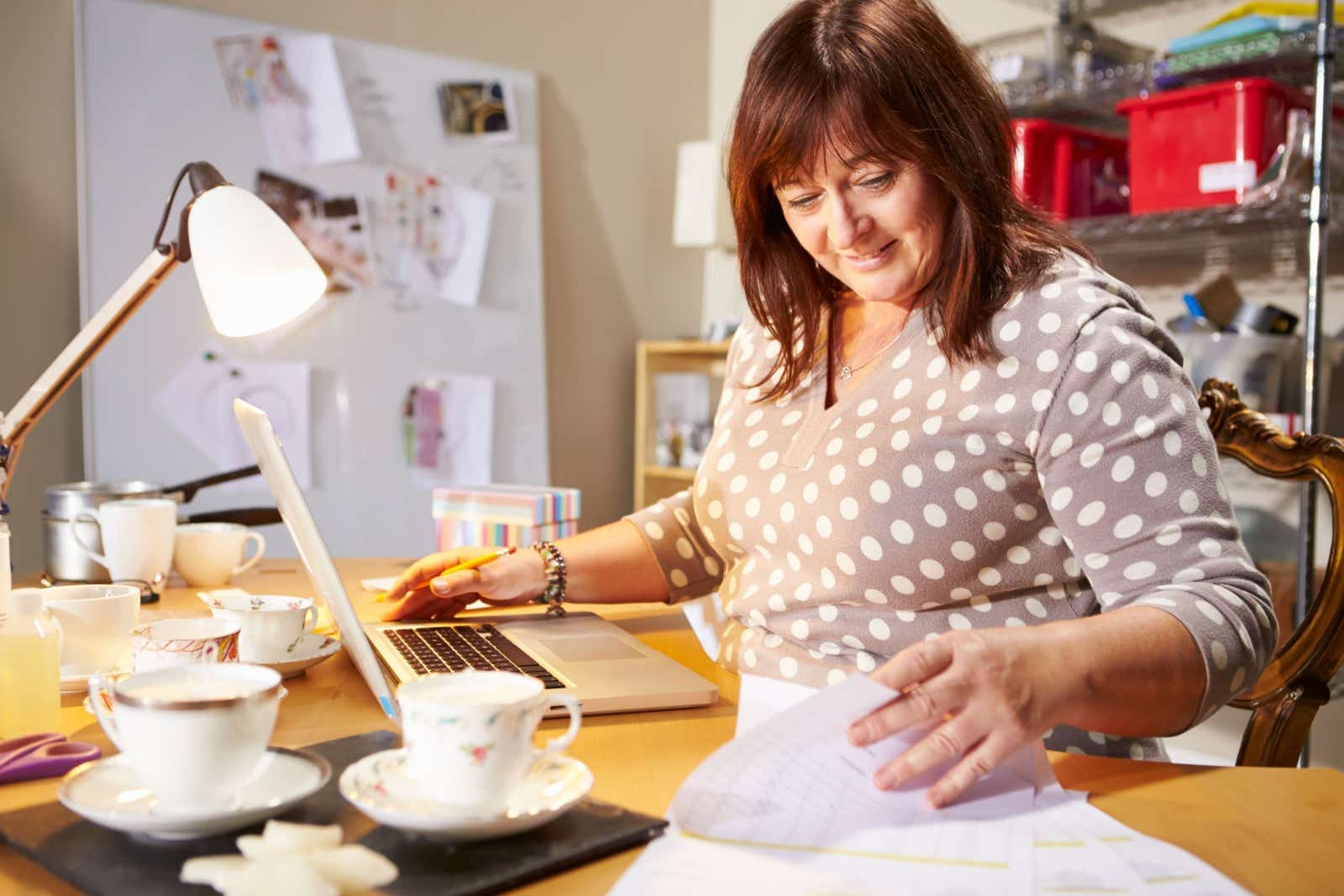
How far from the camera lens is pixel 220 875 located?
1.70 ft

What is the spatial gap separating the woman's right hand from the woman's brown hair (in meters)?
0.47

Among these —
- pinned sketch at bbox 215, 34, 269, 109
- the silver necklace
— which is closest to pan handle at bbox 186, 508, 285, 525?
the silver necklace

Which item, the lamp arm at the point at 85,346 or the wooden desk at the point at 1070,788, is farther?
the lamp arm at the point at 85,346

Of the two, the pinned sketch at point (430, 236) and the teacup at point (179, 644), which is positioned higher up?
the pinned sketch at point (430, 236)

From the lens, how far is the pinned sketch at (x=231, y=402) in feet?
7.90

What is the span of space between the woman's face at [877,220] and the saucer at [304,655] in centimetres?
57

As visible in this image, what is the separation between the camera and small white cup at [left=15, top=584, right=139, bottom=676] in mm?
935

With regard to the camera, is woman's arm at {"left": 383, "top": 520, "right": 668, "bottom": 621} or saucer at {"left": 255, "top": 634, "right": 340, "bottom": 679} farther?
woman's arm at {"left": 383, "top": 520, "right": 668, "bottom": 621}

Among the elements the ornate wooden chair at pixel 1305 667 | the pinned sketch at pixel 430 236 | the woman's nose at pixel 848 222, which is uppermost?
the pinned sketch at pixel 430 236

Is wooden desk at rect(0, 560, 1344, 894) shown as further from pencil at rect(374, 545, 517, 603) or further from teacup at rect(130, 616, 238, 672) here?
pencil at rect(374, 545, 517, 603)

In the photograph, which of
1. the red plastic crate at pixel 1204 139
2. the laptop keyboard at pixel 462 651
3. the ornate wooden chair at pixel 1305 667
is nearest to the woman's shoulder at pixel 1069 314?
the ornate wooden chair at pixel 1305 667

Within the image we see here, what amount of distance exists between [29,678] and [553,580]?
53 centimetres

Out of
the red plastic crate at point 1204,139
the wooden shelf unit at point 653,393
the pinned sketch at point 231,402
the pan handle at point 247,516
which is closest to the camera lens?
the pan handle at point 247,516

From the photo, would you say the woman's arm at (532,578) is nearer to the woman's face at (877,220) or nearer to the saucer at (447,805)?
the woman's face at (877,220)
